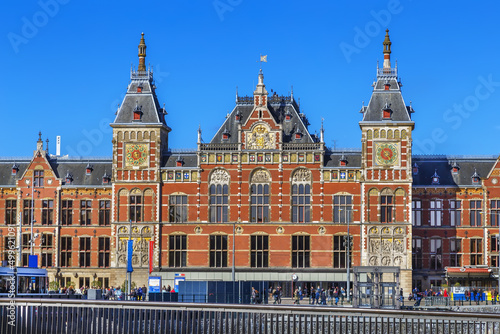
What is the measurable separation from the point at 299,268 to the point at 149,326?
1569 inches

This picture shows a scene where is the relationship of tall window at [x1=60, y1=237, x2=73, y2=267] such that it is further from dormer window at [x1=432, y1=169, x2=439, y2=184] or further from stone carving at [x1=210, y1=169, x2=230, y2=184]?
dormer window at [x1=432, y1=169, x2=439, y2=184]

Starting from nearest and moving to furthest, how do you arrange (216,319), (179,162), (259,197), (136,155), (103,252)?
(216,319) → (259,197) → (136,155) → (179,162) → (103,252)

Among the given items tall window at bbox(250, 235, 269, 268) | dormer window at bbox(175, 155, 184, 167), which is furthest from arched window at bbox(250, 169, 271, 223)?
dormer window at bbox(175, 155, 184, 167)

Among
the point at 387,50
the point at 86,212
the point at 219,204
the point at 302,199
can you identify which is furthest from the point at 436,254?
the point at 86,212

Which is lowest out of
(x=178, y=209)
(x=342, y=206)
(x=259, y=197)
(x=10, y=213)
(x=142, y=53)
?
(x=10, y=213)

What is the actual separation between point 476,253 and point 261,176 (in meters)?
19.9

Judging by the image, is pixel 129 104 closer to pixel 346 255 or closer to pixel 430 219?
pixel 346 255

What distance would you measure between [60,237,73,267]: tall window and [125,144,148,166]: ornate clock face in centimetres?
934

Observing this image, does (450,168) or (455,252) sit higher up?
(450,168)

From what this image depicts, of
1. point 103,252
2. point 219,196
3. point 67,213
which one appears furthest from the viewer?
point 67,213

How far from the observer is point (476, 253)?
82125 mm

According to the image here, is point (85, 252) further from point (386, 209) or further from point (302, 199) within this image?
point (386, 209)

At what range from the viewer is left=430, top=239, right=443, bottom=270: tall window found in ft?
271

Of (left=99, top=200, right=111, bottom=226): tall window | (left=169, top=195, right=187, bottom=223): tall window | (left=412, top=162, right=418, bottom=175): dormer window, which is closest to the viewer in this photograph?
(left=169, top=195, right=187, bottom=223): tall window
